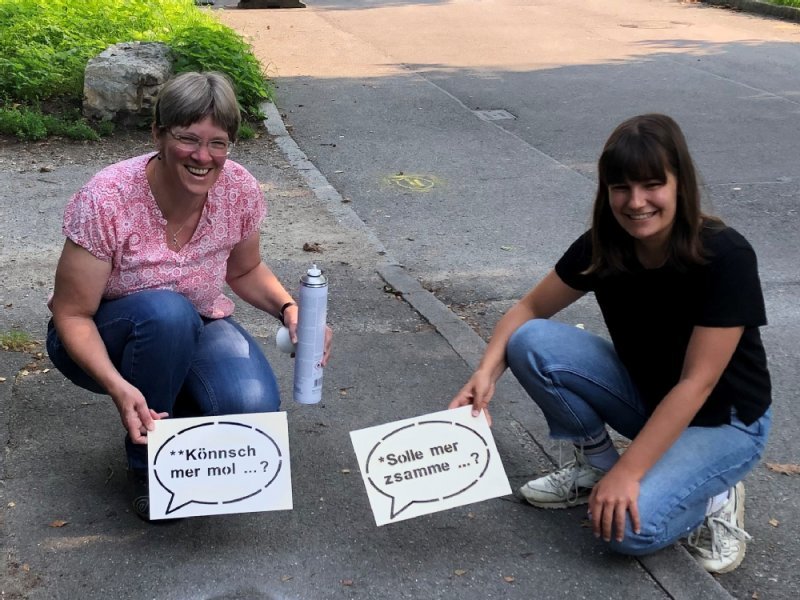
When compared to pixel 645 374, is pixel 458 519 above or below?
below

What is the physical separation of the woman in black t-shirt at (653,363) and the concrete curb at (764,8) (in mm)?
15432

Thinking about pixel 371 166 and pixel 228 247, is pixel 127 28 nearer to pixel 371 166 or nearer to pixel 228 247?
→ pixel 371 166

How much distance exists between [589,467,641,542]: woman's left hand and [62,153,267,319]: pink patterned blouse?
1.32 meters

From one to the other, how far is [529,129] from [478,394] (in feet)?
21.8

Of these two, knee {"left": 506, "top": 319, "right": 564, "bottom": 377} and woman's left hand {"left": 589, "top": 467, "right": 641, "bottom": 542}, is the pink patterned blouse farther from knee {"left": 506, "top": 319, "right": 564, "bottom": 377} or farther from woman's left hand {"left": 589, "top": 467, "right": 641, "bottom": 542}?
woman's left hand {"left": 589, "top": 467, "right": 641, "bottom": 542}

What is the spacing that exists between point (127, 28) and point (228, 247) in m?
7.71

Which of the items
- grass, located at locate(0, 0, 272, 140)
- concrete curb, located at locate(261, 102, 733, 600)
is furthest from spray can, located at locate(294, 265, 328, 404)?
grass, located at locate(0, 0, 272, 140)

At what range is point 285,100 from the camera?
1035 cm

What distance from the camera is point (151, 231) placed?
3041 millimetres

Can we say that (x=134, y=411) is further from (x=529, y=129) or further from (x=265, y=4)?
(x=265, y=4)

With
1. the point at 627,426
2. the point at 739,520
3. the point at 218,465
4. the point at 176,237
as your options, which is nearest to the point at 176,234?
the point at 176,237

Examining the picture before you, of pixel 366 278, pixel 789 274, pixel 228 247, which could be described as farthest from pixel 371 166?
pixel 228 247

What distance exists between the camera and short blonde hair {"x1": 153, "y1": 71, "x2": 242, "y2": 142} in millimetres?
2912

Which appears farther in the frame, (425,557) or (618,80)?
(618,80)
